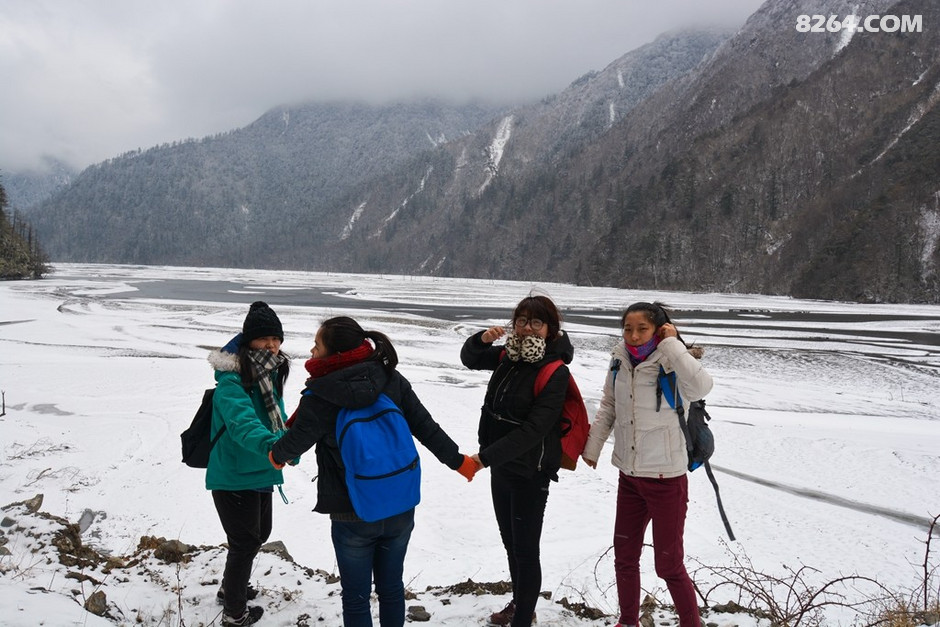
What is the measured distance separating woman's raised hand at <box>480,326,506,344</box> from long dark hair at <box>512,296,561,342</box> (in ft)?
0.81

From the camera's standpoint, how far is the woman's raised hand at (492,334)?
354cm

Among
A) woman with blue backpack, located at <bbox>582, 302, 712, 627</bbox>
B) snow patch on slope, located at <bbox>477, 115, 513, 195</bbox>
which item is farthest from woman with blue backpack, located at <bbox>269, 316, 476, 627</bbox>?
snow patch on slope, located at <bbox>477, 115, 513, 195</bbox>

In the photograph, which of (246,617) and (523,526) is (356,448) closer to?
(523,526)

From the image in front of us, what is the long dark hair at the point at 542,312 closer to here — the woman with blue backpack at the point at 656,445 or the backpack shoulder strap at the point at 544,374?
the backpack shoulder strap at the point at 544,374

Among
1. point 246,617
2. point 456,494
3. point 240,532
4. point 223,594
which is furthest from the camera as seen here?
point 456,494

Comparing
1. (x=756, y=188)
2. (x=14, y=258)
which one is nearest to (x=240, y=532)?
(x=14, y=258)

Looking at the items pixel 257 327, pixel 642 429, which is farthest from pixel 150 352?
pixel 642 429

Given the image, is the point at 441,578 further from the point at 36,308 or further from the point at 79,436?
the point at 36,308

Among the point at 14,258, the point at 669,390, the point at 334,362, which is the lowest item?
the point at 669,390

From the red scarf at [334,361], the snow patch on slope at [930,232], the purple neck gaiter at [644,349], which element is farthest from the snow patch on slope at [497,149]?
the red scarf at [334,361]

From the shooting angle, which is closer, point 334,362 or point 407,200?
point 334,362

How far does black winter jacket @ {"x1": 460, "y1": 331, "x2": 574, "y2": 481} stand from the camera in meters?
3.06

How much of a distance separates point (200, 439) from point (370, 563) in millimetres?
1358

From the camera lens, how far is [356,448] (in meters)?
2.60
